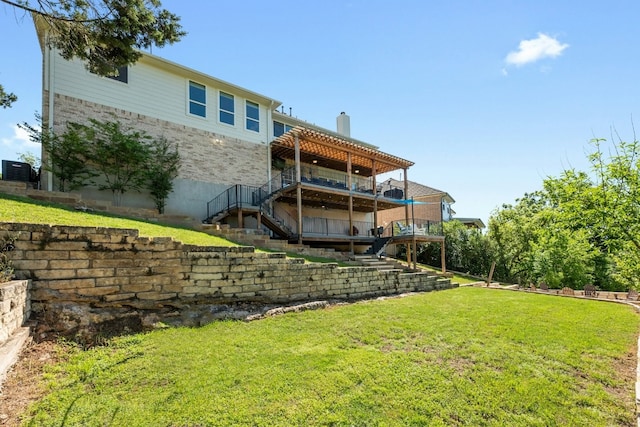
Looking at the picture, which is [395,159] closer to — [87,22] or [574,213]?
[574,213]

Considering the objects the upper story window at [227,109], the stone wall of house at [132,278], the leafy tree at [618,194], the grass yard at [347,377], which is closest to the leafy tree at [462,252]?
the leafy tree at [618,194]

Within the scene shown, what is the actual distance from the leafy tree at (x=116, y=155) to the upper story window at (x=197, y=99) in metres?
3.01

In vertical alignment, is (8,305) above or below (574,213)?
below

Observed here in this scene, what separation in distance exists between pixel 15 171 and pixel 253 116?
9.91 metres

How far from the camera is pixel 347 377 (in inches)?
150

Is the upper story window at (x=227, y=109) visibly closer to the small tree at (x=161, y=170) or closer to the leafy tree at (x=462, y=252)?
the small tree at (x=161, y=170)

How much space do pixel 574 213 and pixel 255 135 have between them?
1401cm

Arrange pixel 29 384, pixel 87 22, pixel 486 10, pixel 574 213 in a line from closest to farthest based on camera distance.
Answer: pixel 29 384
pixel 87 22
pixel 486 10
pixel 574 213

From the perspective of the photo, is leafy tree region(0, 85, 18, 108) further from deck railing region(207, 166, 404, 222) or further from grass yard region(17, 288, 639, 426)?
grass yard region(17, 288, 639, 426)

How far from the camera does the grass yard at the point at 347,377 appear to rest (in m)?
3.06

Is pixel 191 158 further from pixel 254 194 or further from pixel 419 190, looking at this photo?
pixel 419 190

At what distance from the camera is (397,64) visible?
1028cm

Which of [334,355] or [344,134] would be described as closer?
[334,355]

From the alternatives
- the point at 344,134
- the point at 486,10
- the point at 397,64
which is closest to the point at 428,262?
the point at 344,134
